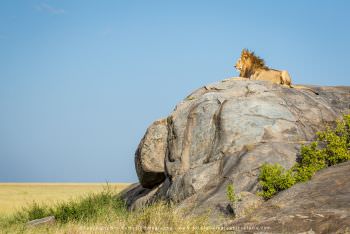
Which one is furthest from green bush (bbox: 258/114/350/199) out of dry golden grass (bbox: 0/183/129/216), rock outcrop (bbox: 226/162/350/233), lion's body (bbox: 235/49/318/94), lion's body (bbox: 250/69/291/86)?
dry golden grass (bbox: 0/183/129/216)

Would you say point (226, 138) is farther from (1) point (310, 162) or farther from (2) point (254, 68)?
(2) point (254, 68)

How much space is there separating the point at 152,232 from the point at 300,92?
379 inches

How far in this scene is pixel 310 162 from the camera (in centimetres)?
1349

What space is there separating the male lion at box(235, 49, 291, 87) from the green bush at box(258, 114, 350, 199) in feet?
23.2

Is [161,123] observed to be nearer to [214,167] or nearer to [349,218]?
[214,167]

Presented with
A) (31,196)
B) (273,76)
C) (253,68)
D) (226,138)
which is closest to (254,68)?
(253,68)

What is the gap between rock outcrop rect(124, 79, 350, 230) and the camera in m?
14.2

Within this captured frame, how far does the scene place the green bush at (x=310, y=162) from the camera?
1278cm

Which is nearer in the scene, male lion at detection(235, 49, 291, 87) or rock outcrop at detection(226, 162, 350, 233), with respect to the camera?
rock outcrop at detection(226, 162, 350, 233)

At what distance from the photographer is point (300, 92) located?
1841 centimetres

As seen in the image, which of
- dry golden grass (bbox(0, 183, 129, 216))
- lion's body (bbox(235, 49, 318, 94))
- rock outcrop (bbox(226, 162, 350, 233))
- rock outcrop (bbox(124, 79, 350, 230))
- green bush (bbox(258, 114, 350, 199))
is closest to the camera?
rock outcrop (bbox(226, 162, 350, 233))

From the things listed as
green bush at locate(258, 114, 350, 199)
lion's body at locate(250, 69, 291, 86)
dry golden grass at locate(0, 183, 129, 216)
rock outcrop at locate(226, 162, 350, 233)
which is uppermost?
lion's body at locate(250, 69, 291, 86)

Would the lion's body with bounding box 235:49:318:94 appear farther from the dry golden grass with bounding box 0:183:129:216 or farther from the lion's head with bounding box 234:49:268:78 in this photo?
the dry golden grass with bounding box 0:183:129:216

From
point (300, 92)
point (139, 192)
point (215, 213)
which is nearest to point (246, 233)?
point (215, 213)
